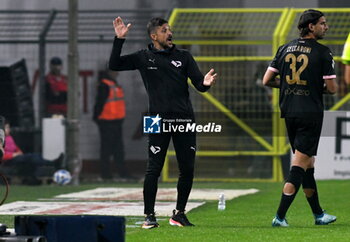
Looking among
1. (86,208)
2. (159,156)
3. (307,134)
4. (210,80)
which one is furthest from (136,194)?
(307,134)

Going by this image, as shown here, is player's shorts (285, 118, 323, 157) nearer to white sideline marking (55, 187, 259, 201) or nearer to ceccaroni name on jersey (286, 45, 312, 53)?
ceccaroni name on jersey (286, 45, 312, 53)

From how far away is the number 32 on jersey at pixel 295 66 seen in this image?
11.2 m

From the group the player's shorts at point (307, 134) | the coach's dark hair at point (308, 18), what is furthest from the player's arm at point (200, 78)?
the coach's dark hair at point (308, 18)

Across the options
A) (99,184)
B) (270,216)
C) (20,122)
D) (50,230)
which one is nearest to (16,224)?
(50,230)

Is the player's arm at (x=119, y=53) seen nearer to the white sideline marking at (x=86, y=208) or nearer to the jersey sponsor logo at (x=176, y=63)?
the jersey sponsor logo at (x=176, y=63)

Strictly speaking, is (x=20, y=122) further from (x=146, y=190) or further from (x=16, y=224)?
(x=16, y=224)

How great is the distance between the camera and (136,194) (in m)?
17.3

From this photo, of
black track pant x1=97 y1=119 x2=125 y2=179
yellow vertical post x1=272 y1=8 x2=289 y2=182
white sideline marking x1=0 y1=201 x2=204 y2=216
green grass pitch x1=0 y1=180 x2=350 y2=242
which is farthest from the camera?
black track pant x1=97 y1=119 x2=125 y2=179

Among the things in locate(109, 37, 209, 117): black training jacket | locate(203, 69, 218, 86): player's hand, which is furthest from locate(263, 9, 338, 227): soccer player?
locate(109, 37, 209, 117): black training jacket

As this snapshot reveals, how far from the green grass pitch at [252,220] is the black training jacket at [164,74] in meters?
1.13

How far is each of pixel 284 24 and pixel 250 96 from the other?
1417 millimetres

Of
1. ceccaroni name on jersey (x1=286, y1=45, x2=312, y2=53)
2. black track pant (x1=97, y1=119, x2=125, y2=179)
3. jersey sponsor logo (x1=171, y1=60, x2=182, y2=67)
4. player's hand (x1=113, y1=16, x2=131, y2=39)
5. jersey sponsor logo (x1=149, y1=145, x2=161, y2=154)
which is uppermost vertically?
Result: player's hand (x1=113, y1=16, x2=131, y2=39)

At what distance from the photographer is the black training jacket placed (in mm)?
11344

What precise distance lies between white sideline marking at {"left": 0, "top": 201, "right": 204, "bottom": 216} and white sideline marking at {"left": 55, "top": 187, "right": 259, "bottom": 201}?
1.06m
